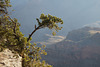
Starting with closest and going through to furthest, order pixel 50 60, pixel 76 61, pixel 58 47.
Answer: pixel 76 61 → pixel 50 60 → pixel 58 47

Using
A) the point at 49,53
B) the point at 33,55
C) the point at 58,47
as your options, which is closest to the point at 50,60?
the point at 49,53

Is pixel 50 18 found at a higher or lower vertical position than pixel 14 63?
higher

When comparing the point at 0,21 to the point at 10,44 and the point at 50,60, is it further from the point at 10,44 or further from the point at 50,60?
the point at 50,60

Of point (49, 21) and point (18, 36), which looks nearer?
point (18, 36)

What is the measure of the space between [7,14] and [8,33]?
8.82ft

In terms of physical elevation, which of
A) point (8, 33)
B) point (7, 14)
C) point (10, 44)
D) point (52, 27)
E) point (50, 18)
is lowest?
point (10, 44)

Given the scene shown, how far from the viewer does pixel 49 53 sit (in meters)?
91.8

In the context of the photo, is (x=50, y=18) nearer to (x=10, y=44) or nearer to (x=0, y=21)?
(x=10, y=44)

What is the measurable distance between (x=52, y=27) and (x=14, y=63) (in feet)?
17.0

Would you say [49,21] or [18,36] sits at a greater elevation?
[49,21]

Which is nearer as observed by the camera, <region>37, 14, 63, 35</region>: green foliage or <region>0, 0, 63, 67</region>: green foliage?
<region>0, 0, 63, 67</region>: green foliage

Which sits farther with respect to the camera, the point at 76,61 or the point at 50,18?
the point at 76,61

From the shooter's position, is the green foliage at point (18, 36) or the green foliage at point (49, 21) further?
the green foliage at point (49, 21)

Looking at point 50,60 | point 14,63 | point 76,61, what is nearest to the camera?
point 14,63
